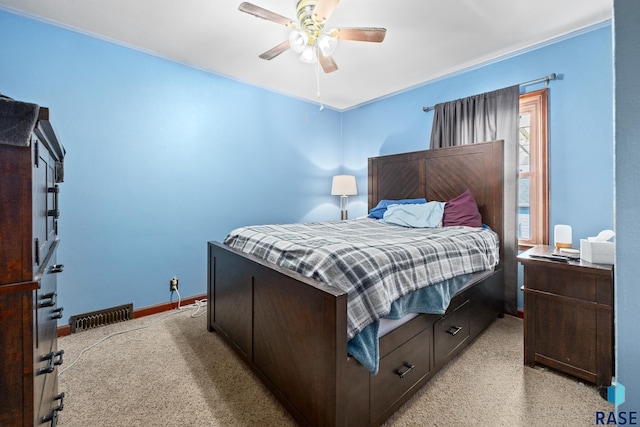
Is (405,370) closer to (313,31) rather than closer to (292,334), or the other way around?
Answer: (292,334)

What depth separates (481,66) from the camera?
9.93ft

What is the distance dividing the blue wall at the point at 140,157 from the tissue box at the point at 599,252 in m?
3.07

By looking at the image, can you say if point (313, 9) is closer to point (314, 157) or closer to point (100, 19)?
point (100, 19)

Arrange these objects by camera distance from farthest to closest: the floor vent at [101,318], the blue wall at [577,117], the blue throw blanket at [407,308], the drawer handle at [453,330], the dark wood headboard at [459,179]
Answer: the dark wood headboard at [459,179] < the floor vent at [101,318] < the blue wall at [577,117] < the drawer handle at [453,330] < the blue throw blanket at [407,308]

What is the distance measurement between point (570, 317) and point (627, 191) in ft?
4.68

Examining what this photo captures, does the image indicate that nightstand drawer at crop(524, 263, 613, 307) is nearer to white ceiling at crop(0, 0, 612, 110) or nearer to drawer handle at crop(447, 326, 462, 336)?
drawer handle at crop(447, 326, 462, 336)

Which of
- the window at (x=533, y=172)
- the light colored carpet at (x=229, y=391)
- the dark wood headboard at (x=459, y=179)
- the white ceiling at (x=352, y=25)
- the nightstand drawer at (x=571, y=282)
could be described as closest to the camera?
the light colored carpet at (x=229, y=391)

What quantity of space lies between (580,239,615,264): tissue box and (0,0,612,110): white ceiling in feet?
5.85

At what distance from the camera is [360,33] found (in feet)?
6.64

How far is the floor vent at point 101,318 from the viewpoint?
2.40 metres

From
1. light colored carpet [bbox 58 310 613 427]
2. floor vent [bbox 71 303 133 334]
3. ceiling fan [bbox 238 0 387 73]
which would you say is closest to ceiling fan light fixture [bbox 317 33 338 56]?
ceiling fan [bbox 238 0 387 73]

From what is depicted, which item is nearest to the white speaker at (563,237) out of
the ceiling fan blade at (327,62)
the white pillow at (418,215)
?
the white pillow at (418,215)

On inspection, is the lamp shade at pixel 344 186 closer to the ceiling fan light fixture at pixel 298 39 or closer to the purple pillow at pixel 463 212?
the purple pillow at pixel 463 212

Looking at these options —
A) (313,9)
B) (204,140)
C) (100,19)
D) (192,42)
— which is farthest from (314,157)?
(100,19)
